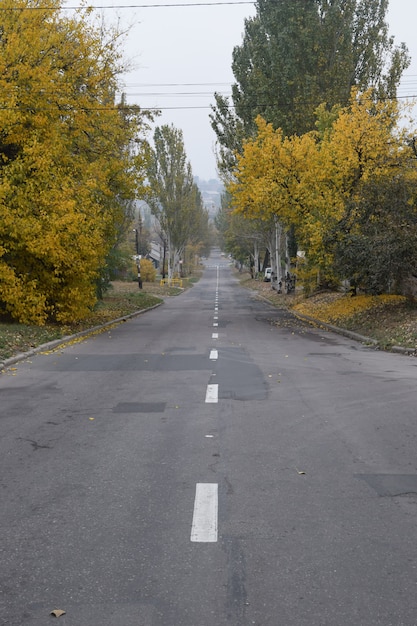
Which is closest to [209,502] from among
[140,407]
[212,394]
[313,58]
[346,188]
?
[140,407]

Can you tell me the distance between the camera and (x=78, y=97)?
21359 millimetres

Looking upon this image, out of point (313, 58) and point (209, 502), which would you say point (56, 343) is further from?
point (313, 58)

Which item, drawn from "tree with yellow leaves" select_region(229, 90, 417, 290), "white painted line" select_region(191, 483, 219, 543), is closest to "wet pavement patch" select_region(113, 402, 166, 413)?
"white painted line" select_region(191, 483, 219, 543)

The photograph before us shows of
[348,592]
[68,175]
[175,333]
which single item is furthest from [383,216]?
[348,592]

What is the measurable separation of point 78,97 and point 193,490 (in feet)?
60.5

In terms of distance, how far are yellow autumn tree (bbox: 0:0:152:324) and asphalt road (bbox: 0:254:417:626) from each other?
7777 mm

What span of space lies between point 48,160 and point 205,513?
15.5 meters

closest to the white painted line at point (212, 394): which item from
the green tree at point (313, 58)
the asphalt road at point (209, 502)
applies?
the asphalt road at point (209, 502)

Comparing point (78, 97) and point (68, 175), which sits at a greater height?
point (78, 97)

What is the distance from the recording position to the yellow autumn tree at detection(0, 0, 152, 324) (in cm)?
1808

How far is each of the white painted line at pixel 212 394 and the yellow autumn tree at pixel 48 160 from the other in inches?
359

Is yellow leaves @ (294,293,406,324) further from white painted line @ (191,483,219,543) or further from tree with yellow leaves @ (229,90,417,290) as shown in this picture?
white painted line @ (191,483,219,543)

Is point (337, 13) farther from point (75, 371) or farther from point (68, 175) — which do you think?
point (75, 371)

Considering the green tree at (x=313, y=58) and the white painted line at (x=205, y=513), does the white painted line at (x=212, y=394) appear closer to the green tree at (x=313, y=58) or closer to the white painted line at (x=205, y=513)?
the white painted line at (x=205, y=513)
